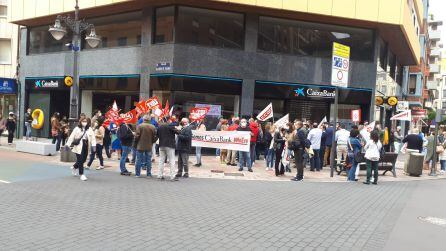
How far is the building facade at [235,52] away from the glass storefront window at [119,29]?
0.17 ft

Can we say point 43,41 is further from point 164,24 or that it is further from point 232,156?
point 232,156

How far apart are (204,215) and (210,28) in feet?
44.1

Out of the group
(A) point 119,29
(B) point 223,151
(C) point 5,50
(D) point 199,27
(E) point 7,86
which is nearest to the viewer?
(B) point 223,151

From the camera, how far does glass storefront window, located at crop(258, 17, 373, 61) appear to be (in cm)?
2055

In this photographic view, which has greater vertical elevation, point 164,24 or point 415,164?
point 164,24

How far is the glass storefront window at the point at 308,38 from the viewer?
20.5 metres

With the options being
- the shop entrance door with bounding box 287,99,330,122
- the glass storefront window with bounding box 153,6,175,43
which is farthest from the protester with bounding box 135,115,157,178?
the shop entrance door with bounding box 287,99,330,122

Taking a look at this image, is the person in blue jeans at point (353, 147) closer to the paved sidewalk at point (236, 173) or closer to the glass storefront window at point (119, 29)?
the paved sidewalk at point (236, 173)

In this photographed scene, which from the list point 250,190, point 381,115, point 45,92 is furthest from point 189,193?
point 381,115

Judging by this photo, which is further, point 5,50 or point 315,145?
point 5,50

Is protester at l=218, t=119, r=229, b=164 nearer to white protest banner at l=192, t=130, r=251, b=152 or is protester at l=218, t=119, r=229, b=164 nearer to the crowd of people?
the crowd of people

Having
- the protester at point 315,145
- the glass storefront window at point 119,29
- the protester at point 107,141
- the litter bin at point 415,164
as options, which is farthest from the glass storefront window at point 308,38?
the protester at point 107,141

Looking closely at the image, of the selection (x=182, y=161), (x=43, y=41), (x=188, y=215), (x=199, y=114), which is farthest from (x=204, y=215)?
(x=43, y=41)

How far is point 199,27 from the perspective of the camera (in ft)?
64.2
